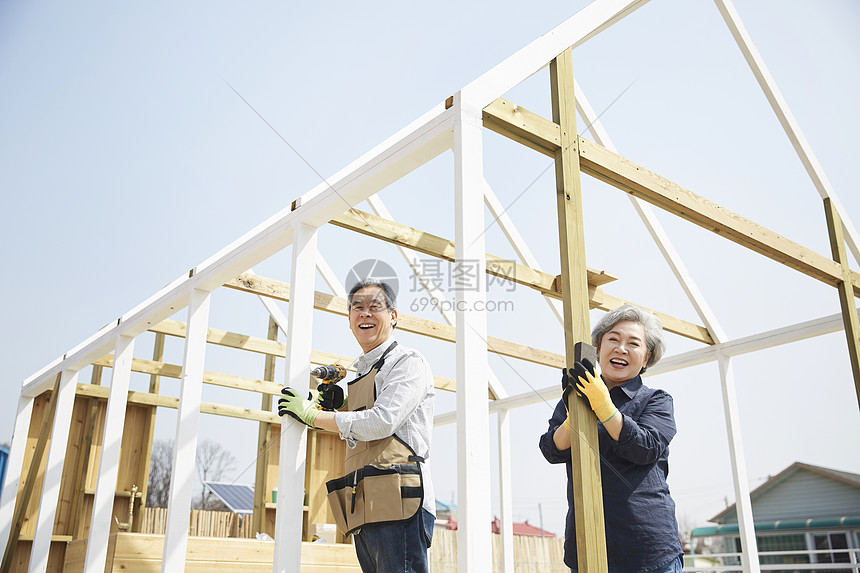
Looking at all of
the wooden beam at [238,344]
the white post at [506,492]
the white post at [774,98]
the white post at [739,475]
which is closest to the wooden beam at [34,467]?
the wooden beam at [238,344]

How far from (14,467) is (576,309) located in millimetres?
5248

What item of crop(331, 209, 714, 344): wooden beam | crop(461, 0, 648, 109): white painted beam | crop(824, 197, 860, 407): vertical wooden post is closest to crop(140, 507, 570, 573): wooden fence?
crop(331, 209, 714, 344): wooden beam

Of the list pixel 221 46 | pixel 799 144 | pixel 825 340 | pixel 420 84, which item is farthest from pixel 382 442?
pixel 825 340

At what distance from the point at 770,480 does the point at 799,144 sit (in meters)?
16.3

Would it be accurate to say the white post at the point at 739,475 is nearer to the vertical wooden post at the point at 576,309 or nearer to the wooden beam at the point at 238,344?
the wooden beam at the point at 238,344

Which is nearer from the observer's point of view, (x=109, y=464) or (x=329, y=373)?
(x=329, y=373)

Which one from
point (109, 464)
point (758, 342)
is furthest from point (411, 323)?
point (758, 342)

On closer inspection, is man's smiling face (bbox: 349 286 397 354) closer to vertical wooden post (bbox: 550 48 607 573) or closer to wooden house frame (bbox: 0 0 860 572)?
wooden house frame (bbox: 0 0 860 572)

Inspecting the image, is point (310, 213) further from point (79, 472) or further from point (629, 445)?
point (79, 472)

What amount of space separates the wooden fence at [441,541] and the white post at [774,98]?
14.5 ft

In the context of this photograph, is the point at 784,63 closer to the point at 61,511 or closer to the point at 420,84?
the point at 420,84

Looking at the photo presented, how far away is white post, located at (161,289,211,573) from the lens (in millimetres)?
3273

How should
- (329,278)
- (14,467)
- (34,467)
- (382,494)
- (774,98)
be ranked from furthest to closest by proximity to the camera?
(329,278) < (14,467) < (34,467) < (774,98) < (382,494)

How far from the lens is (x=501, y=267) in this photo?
4.94 m
